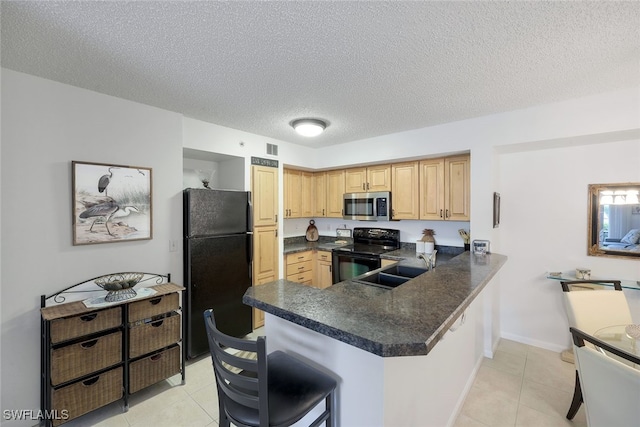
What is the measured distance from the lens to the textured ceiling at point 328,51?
1323 millimetres

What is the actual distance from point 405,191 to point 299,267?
1902 millimetres

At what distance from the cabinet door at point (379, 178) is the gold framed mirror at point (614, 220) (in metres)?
2.08

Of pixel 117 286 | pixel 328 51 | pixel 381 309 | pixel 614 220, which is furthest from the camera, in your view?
pixel 614 220

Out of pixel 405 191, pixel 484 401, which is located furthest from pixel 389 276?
pixel 405 191

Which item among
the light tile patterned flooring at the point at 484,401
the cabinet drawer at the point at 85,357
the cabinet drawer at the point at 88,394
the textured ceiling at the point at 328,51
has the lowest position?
the light tile patterned flooring at the point at 484,401

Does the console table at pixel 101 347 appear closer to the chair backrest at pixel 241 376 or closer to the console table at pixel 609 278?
the chair backrest at pixel 241 376

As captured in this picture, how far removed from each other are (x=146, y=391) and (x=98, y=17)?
107 inches

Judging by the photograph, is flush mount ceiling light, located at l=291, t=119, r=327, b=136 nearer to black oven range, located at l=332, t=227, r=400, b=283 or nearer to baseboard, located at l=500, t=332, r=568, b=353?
black oven range, located at l=332, t=227, r=400, b=283

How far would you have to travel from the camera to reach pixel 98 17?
1.35 m

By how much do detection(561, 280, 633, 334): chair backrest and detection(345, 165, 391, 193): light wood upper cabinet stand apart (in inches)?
87.6

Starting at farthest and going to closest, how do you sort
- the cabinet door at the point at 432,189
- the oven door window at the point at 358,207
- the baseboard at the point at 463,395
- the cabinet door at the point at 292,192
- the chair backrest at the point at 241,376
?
the cabinet door at the point at 292,192, the oven door window at the point at 358,207, the cabinet door at the point at 432,189, the baseboard at the point at 463,395, the chair backrest at the point at 241,376

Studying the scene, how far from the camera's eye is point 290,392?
1.17 metres

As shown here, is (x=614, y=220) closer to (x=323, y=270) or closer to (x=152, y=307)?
(x=323, y=270)

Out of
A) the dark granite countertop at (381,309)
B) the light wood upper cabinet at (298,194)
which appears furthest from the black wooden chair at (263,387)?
the light wood upper cabinet at (298,194)
